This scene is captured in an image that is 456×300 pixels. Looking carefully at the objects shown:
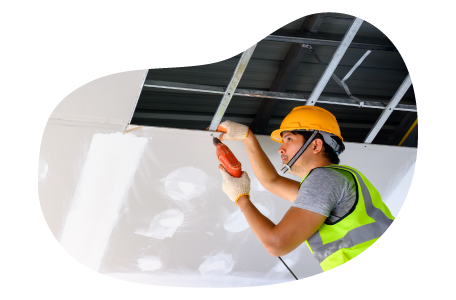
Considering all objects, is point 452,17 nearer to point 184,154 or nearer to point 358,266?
point 358,266

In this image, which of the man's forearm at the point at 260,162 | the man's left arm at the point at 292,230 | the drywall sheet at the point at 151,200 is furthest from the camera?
the man's forearm at the point at 260,162

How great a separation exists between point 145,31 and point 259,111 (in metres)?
1.52

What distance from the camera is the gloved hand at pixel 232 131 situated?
2.23 metres

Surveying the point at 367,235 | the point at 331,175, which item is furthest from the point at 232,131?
the point at 367,235

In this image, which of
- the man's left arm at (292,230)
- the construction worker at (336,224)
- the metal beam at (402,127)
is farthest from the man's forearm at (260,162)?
the metal beam at (402,127)

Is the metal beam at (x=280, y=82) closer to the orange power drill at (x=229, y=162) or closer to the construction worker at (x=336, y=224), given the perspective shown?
the orange power drill at (x=229, y=162)

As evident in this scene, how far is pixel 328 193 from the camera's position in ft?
5.14

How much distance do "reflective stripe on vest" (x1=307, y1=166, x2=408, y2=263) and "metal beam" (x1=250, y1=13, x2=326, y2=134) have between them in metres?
1.11

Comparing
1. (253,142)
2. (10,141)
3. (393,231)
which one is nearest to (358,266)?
(393,231)

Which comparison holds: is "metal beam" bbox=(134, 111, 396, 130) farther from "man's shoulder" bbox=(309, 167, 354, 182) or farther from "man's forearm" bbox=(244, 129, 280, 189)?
"man's shoulder" bbox=(309, 167, 354, 182)

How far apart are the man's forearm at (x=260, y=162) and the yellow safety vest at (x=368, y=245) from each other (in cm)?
65

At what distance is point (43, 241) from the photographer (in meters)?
2.13

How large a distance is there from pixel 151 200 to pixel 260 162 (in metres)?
0.68

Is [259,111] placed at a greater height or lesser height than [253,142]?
greater
